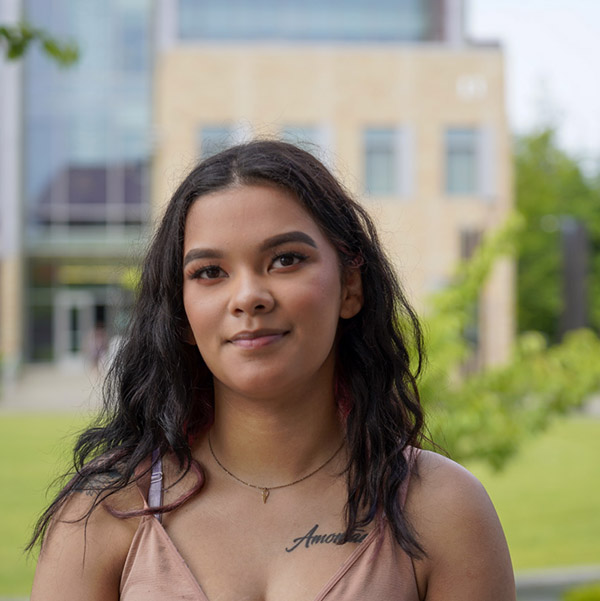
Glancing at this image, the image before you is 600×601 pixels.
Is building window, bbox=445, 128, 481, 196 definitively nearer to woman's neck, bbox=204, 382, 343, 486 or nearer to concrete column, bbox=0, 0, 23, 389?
concrete column, bbox=0, 0, 23, 389

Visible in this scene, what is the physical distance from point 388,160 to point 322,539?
22961 mm

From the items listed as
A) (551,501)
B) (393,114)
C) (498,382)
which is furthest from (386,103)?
(498,382)

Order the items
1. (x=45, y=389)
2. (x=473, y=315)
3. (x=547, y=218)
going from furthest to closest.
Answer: (x=547, y=218) < (x=45, y=389) < (x=473, y=315)

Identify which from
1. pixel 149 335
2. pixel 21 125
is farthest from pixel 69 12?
pixel 149 335

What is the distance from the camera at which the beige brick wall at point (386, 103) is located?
2325 cm

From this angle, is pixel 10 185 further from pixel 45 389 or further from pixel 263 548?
pixel 263 548

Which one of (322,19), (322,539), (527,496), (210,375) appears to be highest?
(322,19)

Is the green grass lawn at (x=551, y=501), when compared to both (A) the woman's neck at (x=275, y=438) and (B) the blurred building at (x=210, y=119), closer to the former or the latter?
(A) the woman's neck at (x=275, y=438)

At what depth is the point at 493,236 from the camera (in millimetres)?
5965

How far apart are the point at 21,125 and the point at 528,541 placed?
69.2 feet

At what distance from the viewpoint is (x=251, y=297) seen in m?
1.50

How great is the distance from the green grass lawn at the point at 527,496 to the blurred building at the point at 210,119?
6.88 meters

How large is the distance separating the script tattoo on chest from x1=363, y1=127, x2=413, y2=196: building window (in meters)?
22.3

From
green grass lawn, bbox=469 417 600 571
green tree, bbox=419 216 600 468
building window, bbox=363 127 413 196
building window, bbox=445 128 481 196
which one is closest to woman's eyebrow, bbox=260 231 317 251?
green tree, bbox=419 216 600 468
